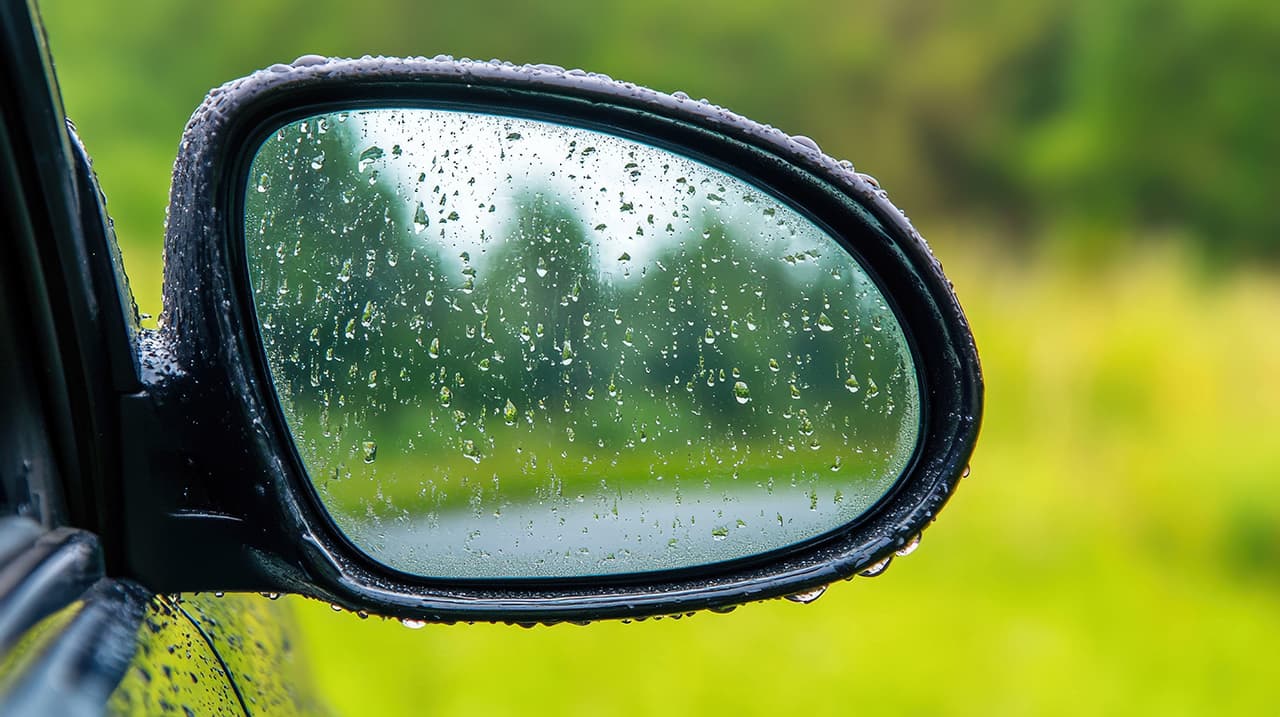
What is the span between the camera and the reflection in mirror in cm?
103

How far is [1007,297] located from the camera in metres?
8.03

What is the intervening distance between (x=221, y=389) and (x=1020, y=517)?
6.55 meters

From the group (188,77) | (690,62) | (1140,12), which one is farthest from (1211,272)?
(188,77)

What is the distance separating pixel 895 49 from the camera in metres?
8.59

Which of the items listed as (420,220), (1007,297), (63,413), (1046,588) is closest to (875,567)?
(420,220)

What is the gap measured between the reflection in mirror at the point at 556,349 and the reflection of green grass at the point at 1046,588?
2.19 metres

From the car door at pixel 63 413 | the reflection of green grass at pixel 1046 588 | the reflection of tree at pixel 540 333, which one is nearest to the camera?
the car door at pixel 63 413

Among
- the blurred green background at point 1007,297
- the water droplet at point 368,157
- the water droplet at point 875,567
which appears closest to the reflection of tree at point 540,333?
the water droplet at point 368,157

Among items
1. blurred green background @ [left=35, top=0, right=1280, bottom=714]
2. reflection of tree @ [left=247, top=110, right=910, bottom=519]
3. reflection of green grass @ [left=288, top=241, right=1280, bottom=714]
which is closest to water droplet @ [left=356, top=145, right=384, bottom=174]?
reflection of tree @ [left=247, top=110, right=910, bottom=519]

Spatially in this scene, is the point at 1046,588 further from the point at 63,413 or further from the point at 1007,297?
the point at 63,413

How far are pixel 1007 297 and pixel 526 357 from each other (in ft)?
24.3

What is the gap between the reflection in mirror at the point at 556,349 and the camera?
1.03 metres

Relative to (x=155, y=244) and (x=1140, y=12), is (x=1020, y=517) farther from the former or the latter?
(x=155, y=244)

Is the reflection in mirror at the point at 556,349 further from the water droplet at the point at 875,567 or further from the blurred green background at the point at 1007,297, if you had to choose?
the blurred green background at the point at 1007,297
